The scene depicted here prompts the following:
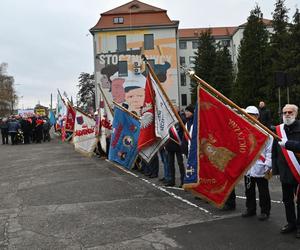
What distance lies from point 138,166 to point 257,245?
7.77m

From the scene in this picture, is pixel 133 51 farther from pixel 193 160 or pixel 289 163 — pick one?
pixel 289 163

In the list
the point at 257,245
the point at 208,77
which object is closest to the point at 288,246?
the point at 257,245

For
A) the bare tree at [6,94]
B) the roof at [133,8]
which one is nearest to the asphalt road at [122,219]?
the roof at [133,8]

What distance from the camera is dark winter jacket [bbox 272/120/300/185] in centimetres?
601

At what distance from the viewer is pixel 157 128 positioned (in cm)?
948

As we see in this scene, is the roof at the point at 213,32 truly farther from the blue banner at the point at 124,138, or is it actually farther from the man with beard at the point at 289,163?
the man with beard at the point at 289,163

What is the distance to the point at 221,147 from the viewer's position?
7102mm

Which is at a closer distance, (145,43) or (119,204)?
(119,204)

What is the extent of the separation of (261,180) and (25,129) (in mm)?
22944

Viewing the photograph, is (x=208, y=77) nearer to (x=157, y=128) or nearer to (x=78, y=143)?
(x=78, y=143)

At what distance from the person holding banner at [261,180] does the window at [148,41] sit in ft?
179

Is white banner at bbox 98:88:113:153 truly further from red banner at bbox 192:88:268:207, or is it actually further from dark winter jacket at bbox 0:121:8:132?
dark winter jacket at bbox 0:121:8:132

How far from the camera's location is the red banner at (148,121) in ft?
31.5

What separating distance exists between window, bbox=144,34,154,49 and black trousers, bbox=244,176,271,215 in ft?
179
